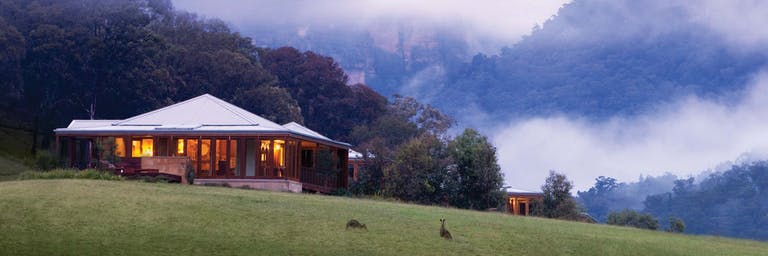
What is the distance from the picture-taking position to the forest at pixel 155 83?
1812 inches

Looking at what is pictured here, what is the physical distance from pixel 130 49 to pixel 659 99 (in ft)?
245

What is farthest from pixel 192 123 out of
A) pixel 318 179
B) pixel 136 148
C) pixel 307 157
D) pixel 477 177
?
pixel 477 177

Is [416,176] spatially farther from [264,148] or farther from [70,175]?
[70,175]

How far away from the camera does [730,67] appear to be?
119812 mm

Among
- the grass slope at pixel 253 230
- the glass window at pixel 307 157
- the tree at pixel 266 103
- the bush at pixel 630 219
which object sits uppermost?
the tree at pixel 266 103

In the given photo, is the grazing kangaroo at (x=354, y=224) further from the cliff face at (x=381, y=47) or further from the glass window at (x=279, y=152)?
the cliff face at (x=381, y=47)

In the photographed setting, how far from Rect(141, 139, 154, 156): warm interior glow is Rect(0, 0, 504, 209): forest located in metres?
9.22

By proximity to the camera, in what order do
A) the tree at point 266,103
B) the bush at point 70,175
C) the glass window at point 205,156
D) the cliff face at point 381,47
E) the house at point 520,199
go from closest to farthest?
the bush at point 70,175, the glass window at point 205,156, the house at point 520,199, the tree at point 266,103, the cliff face at point 381,47

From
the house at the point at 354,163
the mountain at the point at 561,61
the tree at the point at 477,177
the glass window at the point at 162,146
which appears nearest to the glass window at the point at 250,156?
the glass window at the point at 162,146


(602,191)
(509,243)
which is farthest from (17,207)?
(602,191)

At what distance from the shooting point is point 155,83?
214 feet

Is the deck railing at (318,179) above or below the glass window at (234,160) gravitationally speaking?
below

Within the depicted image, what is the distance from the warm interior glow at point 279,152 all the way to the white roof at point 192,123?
0.74m

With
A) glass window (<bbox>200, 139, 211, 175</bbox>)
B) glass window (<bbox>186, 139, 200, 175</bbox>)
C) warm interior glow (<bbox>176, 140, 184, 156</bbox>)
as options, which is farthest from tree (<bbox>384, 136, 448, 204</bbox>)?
warm interior glow (<bbox>176, 140, 184, 156</bbox>)
